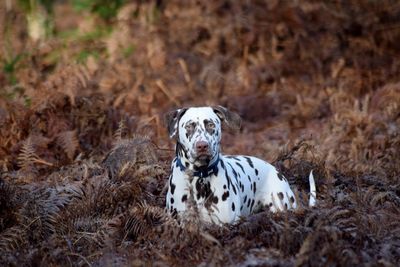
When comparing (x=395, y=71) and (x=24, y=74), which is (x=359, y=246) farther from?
(x=395, y=71)

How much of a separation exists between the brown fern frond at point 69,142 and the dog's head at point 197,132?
9.07 feet

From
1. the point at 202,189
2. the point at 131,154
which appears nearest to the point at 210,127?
the point at 202,189

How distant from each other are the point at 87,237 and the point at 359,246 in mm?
2491

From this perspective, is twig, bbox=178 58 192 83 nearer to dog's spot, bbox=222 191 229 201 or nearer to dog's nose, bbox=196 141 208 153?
dog's spot, bbox=222 191 229 201

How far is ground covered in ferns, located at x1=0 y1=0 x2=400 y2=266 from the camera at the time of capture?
20.5 feet

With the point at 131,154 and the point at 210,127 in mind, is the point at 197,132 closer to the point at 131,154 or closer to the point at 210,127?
the point at 210,127

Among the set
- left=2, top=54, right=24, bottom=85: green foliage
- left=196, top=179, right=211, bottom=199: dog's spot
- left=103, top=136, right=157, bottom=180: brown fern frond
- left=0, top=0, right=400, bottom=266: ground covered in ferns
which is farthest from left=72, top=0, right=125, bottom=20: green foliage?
left=196, top=179, right=211, bottom=199: dog's spot

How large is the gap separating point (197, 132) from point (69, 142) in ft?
11.0

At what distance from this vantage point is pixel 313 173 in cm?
841

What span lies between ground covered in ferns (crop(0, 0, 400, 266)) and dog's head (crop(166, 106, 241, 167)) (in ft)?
2.06

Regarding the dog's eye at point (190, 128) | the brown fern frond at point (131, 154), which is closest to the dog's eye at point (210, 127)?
the dog's eye at point (190, 128)

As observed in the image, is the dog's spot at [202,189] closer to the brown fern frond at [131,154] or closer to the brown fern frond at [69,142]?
the brown fern frond at [131,154]

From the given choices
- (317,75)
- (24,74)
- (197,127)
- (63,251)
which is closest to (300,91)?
(317,75)

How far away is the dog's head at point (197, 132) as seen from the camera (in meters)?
6.47
